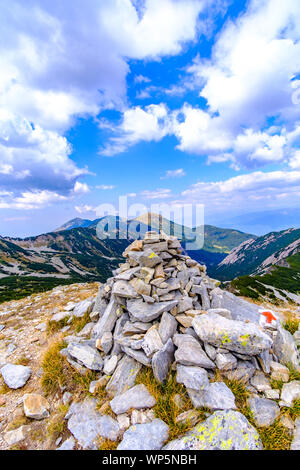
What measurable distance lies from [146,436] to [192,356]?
8.07 ft

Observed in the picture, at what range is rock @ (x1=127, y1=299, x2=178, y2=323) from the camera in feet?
27.5

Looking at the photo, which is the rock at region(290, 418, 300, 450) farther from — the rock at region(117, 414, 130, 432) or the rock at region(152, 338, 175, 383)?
the rock at region(117, 414, 130, 432)

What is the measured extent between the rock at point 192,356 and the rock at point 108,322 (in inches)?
152

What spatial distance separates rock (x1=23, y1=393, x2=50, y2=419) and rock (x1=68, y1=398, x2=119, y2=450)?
3.08ft

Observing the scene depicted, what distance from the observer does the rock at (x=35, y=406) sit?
6434 millimetres

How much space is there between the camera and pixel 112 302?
10.2 meters

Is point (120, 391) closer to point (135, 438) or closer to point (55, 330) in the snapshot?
point (135, 438)

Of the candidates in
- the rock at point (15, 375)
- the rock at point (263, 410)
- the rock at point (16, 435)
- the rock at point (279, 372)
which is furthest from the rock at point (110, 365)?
the rock at point (279, 372)

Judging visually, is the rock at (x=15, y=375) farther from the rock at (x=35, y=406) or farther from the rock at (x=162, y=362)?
the rock at (x=162, y=362)

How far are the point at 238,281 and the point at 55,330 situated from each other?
8503 cm

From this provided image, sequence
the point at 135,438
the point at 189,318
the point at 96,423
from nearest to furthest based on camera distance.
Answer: the point at 135,438 < the point at 96,423 < the point at 189,318

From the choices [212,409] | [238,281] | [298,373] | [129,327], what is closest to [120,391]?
[129,327]

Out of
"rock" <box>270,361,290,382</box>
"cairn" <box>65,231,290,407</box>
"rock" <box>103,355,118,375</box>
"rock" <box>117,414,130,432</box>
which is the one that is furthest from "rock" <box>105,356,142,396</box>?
"rock" <box>270,361,290,382</box>

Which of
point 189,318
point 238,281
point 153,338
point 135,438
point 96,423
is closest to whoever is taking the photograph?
point 135,438
